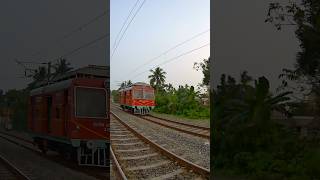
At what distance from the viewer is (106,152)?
361cm

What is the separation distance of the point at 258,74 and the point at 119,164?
4.45 feet

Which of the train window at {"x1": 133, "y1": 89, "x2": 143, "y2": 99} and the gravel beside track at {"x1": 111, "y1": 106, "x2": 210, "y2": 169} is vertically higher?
the train window at {"x1": 133, "y1": 89, "x2": 143, "y2": 99}

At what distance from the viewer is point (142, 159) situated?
3639 mm

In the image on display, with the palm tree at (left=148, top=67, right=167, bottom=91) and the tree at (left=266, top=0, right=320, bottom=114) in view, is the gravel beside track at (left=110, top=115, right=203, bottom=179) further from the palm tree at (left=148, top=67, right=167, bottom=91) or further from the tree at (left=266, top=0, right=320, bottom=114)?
the tree at (left=266, top=0, right=320, bottom=114)

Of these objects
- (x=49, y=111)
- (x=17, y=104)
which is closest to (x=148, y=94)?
(x=49, y=111)

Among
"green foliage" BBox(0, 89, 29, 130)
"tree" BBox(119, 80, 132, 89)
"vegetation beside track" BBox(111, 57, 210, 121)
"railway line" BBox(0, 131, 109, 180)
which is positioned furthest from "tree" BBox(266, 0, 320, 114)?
"green foliage" BBox(0, 89, 29, 130)

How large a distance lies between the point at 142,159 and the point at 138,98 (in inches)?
19.9

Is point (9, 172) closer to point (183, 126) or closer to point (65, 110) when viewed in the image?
point (65, 110)

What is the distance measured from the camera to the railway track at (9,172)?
12.8ft

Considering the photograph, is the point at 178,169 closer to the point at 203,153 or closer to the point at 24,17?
the point at 203,153

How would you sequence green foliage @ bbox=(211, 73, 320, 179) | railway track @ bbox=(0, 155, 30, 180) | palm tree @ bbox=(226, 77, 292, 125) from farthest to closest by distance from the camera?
railway track @ bbox=(0, 155, 30, 180), palm tree @ bbox=(226, 77, 292, 125), green foliage @ bbox=(211, 73, 320, 179)

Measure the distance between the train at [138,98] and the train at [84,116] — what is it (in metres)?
0.18

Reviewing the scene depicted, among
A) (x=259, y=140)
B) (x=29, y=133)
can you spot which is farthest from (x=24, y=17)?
(x=259, y=140)

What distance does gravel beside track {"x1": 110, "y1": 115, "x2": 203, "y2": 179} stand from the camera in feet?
11.3
